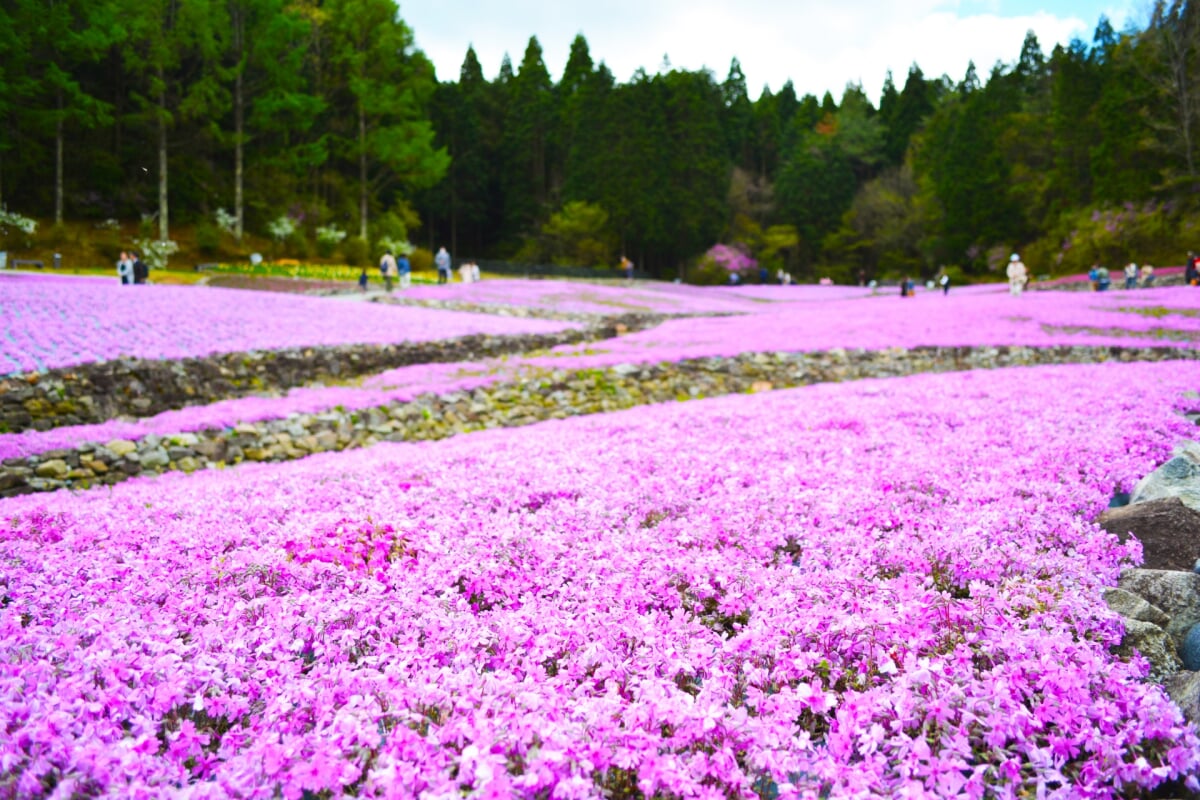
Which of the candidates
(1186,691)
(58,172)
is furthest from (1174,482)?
(58,172)

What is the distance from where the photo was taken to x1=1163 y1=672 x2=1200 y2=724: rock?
2485 mm

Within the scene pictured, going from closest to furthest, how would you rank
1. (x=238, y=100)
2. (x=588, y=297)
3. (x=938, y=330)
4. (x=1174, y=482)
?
(x=1174, y=482) → (x=938, y=330) → (x=588, y=297) → (x=238, y=100)

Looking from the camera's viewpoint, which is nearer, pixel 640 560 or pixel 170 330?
pixel 640 560

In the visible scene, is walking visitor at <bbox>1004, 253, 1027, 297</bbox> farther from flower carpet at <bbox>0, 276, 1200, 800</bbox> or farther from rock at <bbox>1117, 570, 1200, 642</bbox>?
rock at <bbox>1117, 570, 1200, 642</bbox>

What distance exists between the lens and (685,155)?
→ 2576 inches

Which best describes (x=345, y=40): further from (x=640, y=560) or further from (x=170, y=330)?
(x=640, y=560)

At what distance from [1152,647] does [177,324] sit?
19.2m

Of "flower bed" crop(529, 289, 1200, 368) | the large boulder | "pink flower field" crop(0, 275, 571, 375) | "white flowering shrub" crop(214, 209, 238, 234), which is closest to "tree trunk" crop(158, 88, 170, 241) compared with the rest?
"white flowering shrub" crop(214, 209, 238, 234)

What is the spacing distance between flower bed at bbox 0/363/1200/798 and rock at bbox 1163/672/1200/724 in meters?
0.10

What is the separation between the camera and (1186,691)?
2600 millimetres

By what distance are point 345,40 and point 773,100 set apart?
61.9 meters

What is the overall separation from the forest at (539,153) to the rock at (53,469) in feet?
59.9

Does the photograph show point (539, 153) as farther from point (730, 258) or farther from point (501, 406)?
point (501, 406)

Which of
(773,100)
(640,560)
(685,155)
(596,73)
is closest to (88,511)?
(640,560)
